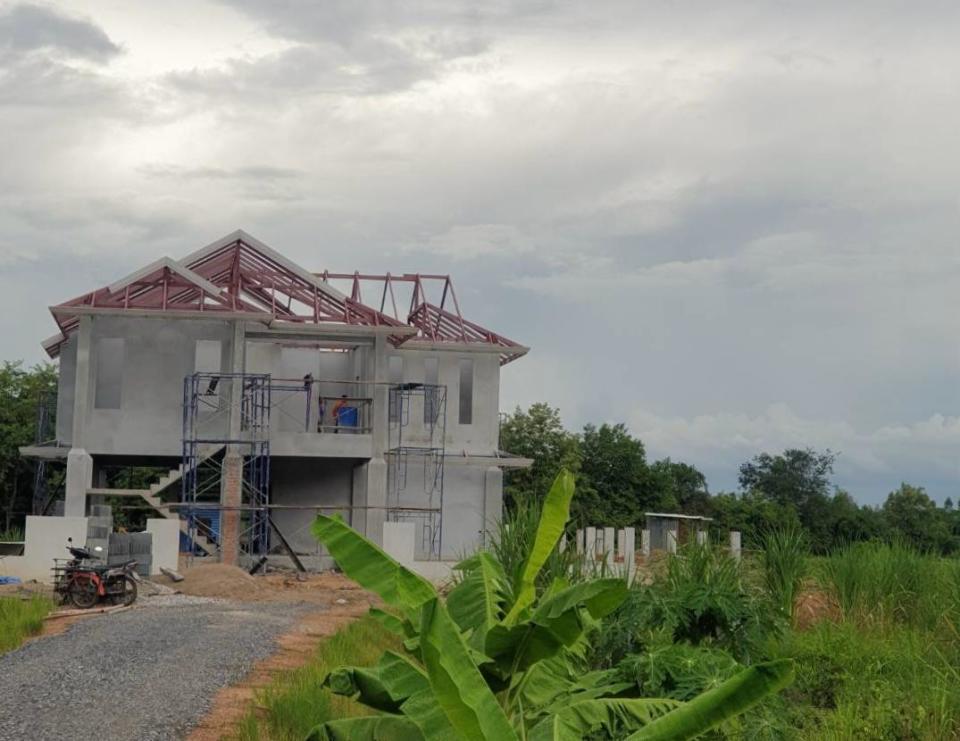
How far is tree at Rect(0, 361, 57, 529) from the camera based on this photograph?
49.7 m

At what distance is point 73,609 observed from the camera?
23484 mm

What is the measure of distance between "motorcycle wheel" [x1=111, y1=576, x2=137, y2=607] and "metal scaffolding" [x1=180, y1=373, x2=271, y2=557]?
8803mm

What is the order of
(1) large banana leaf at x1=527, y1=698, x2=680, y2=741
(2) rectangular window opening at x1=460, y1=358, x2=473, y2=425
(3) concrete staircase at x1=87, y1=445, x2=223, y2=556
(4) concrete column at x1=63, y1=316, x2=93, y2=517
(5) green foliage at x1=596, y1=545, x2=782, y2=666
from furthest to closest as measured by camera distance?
(2) rectangular window opening at x1=460, y1=358, x2=473, y2=425
(4) concrete column at x1=63, y1=316, x2=93, y2=517
(3) concrete staircase at x1=87, y1=445, x2=223, y2=556
(5) green foliage at x1=596, y1=545, x2=782, y2=666
(1) large banana leaf at x1=527, y1=698, x2=680, y2=741

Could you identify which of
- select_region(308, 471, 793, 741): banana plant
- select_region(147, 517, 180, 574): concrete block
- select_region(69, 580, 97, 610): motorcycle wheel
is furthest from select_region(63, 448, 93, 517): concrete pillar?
select_region(308, 471, 793, 741): banana plant

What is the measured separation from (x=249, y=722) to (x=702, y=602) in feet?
13.2

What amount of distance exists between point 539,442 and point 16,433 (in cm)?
2135

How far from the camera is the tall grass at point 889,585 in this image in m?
15.8

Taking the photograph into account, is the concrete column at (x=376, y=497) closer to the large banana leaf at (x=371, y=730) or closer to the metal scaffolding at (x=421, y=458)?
the metal scaffolding at (x=421, y=458)

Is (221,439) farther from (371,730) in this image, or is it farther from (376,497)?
(371,730)

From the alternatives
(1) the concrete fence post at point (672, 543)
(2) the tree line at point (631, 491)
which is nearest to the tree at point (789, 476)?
(2) the tree line at point (631, 491)

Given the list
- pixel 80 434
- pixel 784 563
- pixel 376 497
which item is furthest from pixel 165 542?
pixel 784 563

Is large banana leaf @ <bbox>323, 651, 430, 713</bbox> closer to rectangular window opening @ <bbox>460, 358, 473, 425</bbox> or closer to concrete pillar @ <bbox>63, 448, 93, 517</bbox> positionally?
concrete pillar @ <bbox>63, 448, 93, 517</bbox>

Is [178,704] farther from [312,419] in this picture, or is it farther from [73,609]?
[312,419]

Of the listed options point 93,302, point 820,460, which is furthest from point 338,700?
point 820,460
